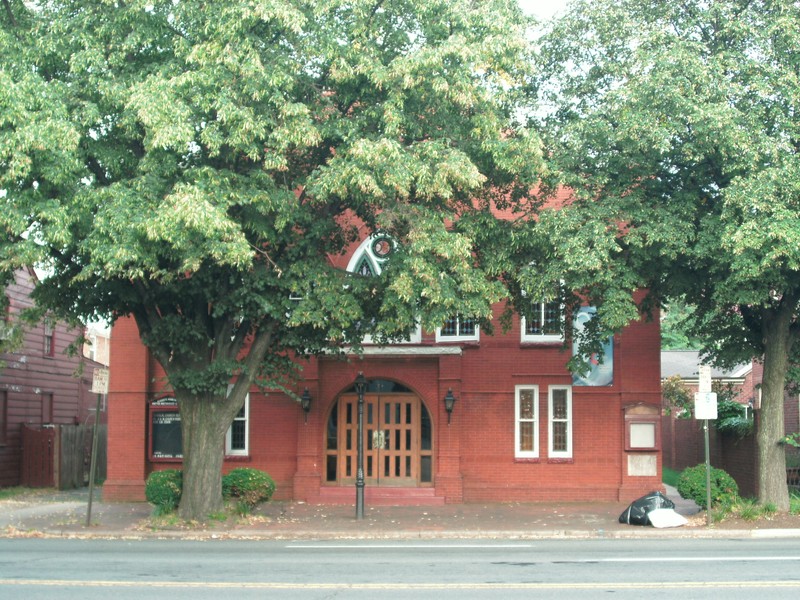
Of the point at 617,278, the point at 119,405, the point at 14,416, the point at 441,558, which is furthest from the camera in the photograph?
the point at 14,416

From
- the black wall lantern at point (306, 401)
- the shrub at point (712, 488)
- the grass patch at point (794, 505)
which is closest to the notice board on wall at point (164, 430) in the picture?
the black wall lantern at point (306, 401)

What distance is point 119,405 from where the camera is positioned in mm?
24203

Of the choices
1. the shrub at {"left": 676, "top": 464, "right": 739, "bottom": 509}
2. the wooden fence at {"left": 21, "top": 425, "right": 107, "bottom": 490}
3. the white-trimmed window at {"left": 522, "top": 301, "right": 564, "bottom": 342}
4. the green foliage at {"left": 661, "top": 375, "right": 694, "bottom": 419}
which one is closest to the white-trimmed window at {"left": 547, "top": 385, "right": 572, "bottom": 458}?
the white-trimmed window at {"left": 522, "top": 301, "right": 564, "bottom": 342}

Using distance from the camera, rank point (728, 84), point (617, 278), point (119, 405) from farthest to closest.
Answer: point (119, 405)
point (617, 278)
point (728, 84)

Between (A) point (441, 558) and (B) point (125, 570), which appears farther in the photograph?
(A) point (441, 558)

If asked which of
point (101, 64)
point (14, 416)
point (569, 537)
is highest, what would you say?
point (101, 64)

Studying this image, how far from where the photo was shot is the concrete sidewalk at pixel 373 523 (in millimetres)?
17688

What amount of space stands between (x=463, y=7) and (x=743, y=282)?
6.92m

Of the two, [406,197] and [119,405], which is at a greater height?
[406,197]

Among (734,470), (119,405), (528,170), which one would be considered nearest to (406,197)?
(528,170)

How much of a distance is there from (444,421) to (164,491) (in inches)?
281

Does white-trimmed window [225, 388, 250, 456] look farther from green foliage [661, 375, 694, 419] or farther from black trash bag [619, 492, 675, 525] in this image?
green foliage [661, 375, 694, 419]

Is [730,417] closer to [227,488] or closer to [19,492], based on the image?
[227,488]

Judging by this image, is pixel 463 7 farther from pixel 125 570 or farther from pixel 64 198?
pixel 125 570
